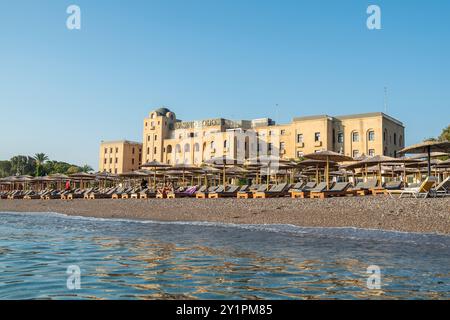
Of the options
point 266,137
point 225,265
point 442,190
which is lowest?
point 225,265

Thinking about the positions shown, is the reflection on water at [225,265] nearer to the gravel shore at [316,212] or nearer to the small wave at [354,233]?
the small wave at [354,233]

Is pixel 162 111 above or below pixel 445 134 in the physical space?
above

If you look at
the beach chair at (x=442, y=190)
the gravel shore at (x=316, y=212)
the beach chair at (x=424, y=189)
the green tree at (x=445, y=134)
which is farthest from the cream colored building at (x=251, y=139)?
the beach chair at (x=424, y=189)

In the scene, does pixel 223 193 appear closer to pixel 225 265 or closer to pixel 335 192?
pixel 335 192

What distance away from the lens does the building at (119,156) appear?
8100 cm

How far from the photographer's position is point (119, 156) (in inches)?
3206

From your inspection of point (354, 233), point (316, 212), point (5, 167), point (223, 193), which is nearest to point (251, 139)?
point (223, 193)

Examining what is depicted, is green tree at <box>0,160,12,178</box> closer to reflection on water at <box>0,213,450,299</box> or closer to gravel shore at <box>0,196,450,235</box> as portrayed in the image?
gravel shore at <box>0,196,450,235</box>

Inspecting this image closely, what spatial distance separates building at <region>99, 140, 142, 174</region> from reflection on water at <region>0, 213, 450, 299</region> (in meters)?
71.4

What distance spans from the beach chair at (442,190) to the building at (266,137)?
2780cm

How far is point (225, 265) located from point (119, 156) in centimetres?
7787

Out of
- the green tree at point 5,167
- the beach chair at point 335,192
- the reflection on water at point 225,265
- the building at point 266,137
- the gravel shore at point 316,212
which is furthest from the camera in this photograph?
the green tree at point 5,167

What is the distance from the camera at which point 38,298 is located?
4.68m
